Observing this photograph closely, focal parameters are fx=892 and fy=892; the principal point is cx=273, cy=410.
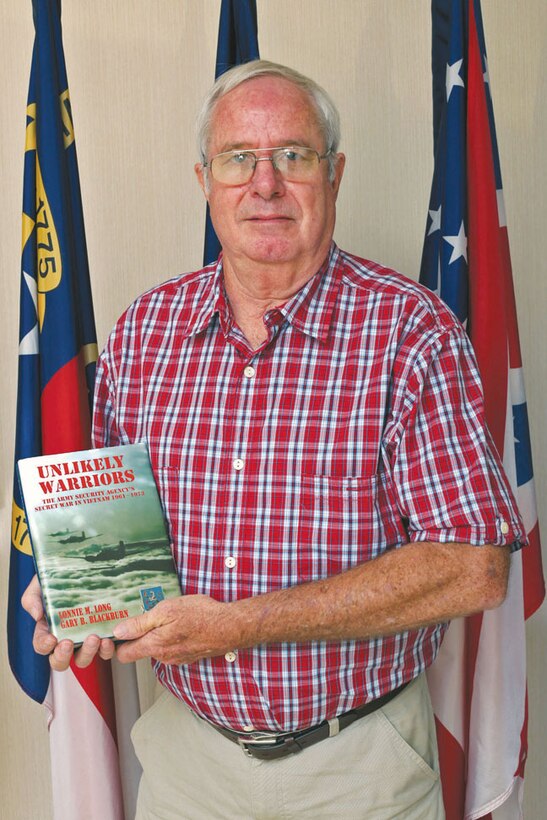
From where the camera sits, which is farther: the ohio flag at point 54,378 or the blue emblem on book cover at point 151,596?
the ohio flag at point 54,378

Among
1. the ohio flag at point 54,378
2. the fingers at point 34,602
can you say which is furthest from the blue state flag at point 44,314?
the fingers at point 34,602

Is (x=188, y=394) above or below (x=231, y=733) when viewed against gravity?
above

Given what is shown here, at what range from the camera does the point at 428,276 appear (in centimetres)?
202

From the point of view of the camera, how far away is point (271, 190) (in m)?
1.47

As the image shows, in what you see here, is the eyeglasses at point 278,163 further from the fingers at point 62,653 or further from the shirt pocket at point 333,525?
the fingers at point 62,653

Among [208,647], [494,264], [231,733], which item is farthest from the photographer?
[494,264]

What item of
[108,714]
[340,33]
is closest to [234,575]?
[108,714]

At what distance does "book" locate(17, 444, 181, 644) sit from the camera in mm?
1357

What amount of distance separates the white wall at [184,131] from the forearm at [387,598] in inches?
45.1

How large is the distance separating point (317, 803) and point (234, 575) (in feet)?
1.32

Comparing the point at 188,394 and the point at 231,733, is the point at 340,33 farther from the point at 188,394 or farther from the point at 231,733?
the point at 231,733

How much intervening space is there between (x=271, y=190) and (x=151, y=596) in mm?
682

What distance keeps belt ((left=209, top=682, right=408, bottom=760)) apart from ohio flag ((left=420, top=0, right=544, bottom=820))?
536 millimetres

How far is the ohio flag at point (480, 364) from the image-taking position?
1902 mm
